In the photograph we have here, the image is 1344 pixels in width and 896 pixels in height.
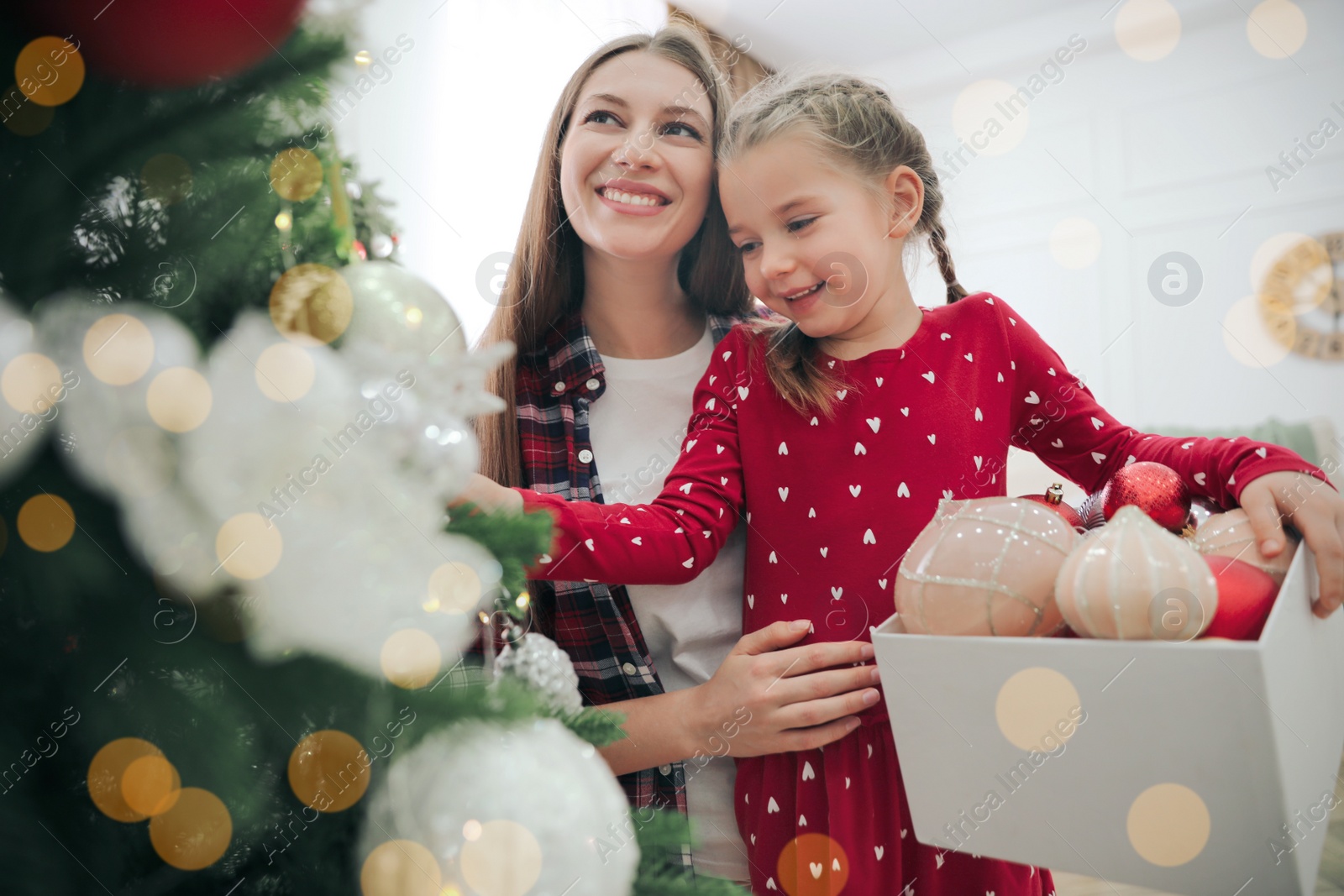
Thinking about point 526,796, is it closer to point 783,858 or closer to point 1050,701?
point 1050,701

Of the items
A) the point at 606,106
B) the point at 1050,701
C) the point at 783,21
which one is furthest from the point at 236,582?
the point at 783,21

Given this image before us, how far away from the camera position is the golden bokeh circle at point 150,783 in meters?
0.29

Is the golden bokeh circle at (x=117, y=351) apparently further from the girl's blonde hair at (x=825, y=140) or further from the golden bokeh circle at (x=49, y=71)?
the girl's blonde hair at (x=825, y=140)

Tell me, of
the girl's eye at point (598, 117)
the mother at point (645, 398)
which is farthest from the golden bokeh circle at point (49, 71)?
the girl's eye at point (598, 117)

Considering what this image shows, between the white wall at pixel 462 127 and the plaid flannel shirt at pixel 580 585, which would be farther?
the white wall at pixel 462 127

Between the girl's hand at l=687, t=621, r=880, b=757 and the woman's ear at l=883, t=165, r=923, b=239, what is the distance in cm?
53

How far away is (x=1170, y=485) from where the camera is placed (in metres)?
0.77

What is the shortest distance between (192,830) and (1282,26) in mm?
5405

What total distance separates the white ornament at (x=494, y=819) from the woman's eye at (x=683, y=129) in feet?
3.10

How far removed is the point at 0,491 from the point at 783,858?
87cm

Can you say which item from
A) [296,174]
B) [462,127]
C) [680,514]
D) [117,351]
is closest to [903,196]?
[680,514]

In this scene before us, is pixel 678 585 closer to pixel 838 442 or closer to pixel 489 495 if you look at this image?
pixel 838 442

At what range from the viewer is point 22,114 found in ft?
0.98

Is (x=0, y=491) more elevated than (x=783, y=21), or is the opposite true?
(x=783, y=21)
